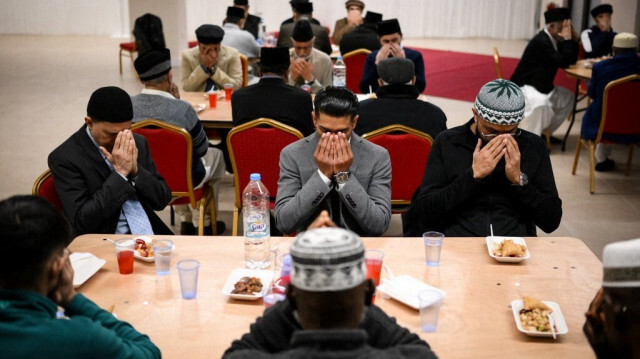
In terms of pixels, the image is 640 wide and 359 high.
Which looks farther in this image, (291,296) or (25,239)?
(25,239)

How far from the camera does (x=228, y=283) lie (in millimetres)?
2523

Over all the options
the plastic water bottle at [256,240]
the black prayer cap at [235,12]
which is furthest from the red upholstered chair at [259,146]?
the black prayer cap at [235,12]

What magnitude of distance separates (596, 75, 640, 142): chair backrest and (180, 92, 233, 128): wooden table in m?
2.90

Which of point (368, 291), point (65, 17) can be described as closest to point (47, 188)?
point (368, 291)

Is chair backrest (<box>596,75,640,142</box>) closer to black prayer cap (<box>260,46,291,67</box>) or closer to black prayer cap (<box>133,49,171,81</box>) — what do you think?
black prayer cap (<box>260,46,291,67</box>)

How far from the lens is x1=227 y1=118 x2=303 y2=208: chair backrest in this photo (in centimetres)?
416

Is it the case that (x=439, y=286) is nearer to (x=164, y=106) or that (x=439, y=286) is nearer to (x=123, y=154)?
(x=123, y=154)

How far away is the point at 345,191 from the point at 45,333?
1.56 metres

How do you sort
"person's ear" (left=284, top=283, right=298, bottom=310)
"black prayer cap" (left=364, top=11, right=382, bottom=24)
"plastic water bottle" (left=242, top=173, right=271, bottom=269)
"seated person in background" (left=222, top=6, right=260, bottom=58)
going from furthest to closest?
"black prayer cap" (left=364, top=11, right=382, bottom=24) < "seated person in background" (left=222, top=6, right=260, bottom=58) < "plastic water bottle" (left=242, top=173, right=271, bottom=269) < "person's ear" (left=284, top=283, right=298, bottom=310)

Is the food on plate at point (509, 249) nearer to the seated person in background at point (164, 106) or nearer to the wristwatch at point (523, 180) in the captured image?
the wristwatch at point (523, 180)

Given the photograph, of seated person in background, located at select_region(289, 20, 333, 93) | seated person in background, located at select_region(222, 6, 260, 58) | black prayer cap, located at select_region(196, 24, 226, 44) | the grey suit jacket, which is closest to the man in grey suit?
the grey suit jacket

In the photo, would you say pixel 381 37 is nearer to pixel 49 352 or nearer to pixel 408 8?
pixel 49 352

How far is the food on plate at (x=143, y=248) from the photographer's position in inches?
108

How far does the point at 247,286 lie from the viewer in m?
2.47
